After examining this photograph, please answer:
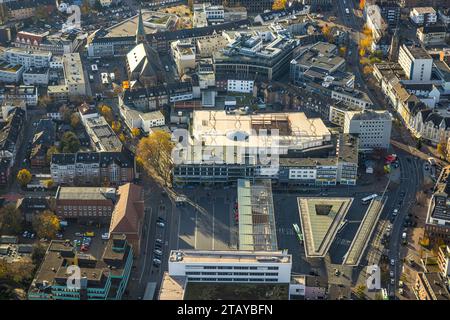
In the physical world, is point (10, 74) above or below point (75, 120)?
above

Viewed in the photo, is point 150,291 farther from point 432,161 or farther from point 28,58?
point 28,58

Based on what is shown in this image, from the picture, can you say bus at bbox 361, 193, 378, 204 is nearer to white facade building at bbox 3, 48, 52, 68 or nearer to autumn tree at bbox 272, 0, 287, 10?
white facade building at bbox 3, 48, 52, 68

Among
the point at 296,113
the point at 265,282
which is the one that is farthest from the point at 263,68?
the point at 265,282

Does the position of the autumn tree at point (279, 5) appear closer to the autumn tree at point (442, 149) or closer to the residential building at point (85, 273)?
the autumn tree at point (442, 149)

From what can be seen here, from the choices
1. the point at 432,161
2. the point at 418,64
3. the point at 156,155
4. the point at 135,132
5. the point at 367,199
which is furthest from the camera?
the point at 418,64

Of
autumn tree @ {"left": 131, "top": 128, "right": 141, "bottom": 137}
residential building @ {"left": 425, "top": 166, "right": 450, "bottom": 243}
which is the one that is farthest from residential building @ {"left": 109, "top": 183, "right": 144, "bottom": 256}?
residential building @ {"left": 425, "top": 166, "right": 450, "bottom": 243}

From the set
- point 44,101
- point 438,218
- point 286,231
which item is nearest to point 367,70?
point 438,218

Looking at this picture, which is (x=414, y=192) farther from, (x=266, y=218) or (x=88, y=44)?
(x=88, y=44)
